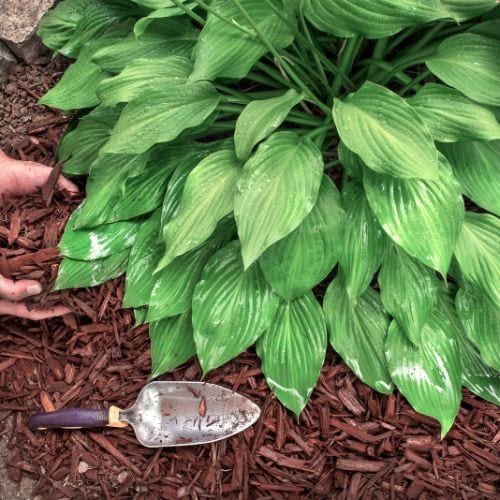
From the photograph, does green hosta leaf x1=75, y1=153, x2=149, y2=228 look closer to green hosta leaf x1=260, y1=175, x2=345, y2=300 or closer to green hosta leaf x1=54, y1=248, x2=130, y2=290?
green hosta leaf x1=54, y1=248, x2=130, y2=290

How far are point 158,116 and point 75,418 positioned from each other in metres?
0.73

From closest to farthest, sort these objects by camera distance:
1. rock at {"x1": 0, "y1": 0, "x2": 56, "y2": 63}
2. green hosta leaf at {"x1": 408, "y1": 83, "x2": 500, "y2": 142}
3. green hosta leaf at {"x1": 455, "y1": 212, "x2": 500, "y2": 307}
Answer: green hosta leaf at {"x1": 408, "y1": 83, "x2": 500, "y2": 142} → green hosta leaf at {"x1": 455, "y1": 212, "x2": 500, "y2": 307} → rock at {"x1": 0, "y1": 0, "x2": 56, "y2": 63}

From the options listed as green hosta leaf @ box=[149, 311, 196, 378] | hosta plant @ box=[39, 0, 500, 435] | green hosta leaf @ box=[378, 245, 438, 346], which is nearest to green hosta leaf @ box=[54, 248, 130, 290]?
hosta plant @ box=[39, 0, 500, 435]

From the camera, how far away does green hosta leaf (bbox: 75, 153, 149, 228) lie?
4.72 ft

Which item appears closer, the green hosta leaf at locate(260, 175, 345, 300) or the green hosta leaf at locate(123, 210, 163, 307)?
the green hosta leaf at locate(260, 175, 345, 300)

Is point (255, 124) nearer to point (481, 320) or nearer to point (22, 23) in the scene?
point (481, 320)

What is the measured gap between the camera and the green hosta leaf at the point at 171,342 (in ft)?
4.65

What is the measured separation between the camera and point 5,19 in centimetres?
178

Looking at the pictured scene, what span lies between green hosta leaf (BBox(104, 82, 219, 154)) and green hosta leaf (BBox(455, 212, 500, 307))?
2.13 ft

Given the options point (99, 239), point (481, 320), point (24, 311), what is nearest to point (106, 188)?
point (99, 239)

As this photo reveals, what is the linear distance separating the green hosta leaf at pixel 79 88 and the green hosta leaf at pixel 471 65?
856 millimetres

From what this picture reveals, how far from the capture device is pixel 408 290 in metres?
1.32

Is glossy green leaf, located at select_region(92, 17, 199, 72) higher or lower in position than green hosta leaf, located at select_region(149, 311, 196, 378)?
higher

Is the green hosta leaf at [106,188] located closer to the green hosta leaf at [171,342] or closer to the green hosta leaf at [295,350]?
the green hosta leaf at [171,342]
